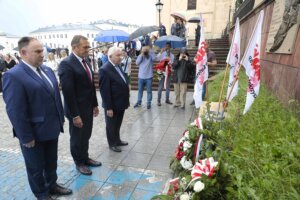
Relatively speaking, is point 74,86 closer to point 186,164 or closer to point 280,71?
point 186,164

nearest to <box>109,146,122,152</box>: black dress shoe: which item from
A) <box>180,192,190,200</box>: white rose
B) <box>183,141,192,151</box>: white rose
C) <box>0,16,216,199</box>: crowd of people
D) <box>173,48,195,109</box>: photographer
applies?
<box>0,16,216,199</box>: crowd of people

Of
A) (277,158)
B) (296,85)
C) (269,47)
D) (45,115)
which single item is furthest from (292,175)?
(269,47)

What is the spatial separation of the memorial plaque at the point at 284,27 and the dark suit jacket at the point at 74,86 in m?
3.58

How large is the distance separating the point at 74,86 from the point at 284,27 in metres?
3.99

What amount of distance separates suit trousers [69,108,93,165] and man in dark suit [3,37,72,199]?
0.51m

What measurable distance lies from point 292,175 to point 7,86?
292 centimetres

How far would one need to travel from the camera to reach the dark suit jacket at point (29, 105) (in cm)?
236

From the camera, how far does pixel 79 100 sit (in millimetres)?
3254

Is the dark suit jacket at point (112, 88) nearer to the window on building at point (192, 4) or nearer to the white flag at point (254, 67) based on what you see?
the white flag at point (254, 67)

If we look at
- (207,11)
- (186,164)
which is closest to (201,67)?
(186,164)

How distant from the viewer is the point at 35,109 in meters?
2.52

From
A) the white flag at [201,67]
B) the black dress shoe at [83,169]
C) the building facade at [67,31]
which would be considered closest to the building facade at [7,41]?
the building facade at [67,31]

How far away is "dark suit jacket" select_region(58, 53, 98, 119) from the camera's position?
3043mm

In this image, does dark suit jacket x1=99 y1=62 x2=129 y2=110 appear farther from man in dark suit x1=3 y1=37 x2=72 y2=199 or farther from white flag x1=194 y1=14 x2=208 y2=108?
white flag x1=194 y1=14 x2=208 y2=108
